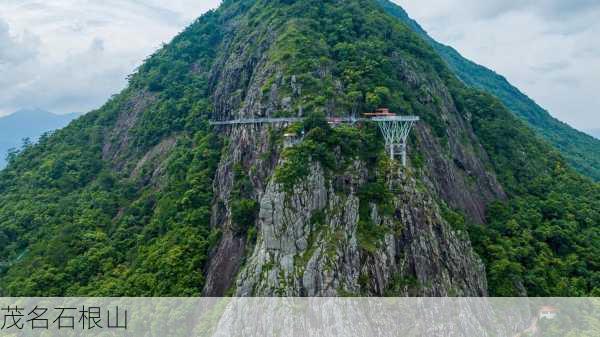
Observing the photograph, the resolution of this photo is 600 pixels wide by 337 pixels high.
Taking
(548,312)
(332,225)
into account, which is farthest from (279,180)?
(548,312)

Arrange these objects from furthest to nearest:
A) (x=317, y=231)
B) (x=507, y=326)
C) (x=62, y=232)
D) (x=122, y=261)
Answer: (x=62, y=232)
(x=122, y=261)
(x=507, y=326)
(x=317, y=231)

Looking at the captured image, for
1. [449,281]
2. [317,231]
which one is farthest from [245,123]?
[449,281]

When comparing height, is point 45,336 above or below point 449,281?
below

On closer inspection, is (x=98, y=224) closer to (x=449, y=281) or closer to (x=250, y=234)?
(x=250, y=234)

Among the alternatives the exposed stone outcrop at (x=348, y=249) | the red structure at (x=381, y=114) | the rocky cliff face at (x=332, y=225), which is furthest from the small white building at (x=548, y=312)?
the red structure at (x=381, y=114)

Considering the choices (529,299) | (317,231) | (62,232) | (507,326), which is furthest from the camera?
(62,232)

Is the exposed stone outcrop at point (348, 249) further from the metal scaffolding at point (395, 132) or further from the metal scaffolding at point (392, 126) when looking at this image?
the metal scaffolding at point (392, 126)

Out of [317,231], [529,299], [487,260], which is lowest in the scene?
[529,299]

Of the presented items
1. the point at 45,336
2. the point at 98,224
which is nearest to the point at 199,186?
the point at 98,224

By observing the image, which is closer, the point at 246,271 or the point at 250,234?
the point at 246,271
